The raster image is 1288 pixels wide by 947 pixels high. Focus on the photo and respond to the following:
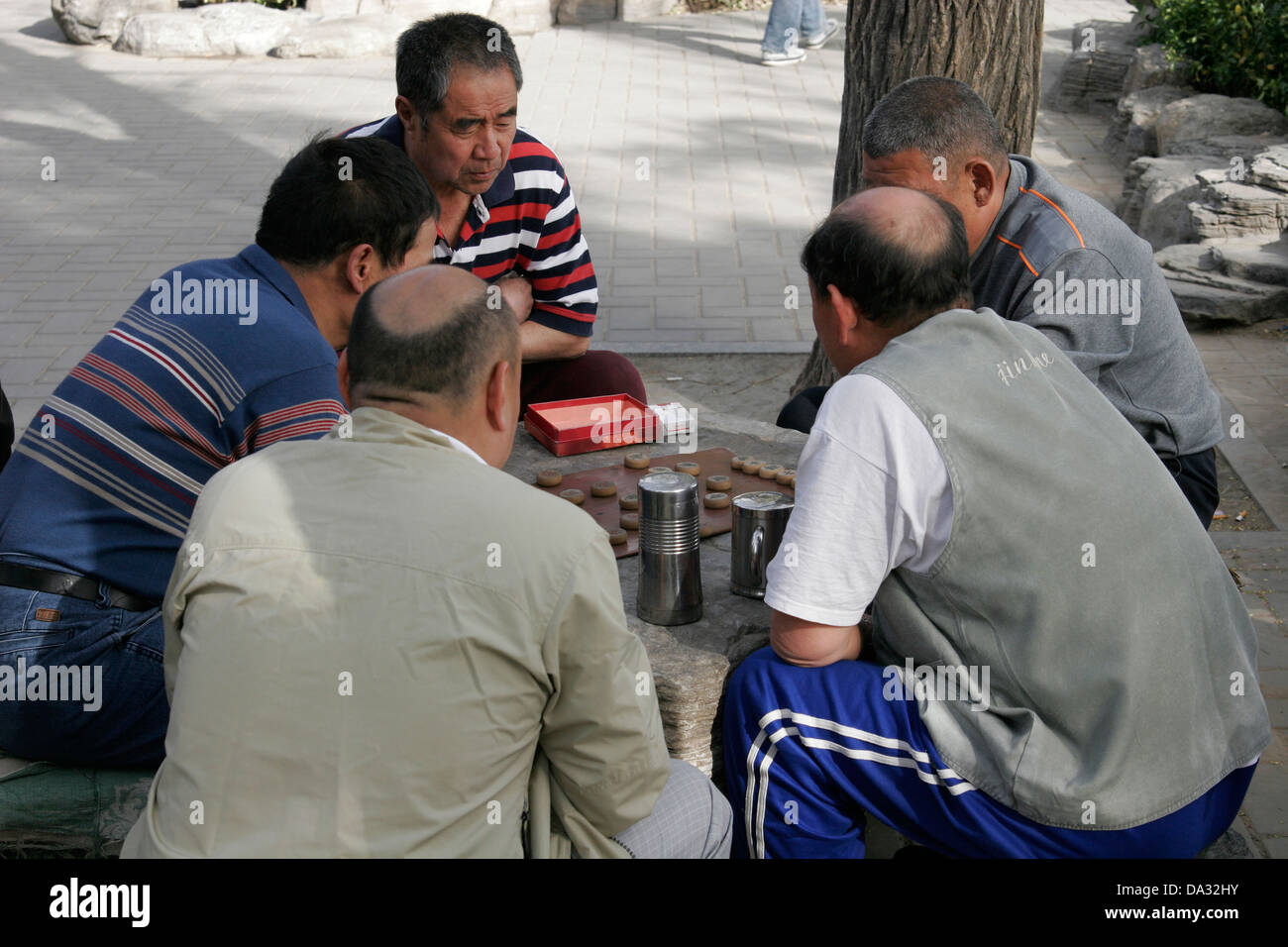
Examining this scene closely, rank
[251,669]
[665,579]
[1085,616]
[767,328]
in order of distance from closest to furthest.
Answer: [251,669] → [1085,616] → [665,579] → [767,328]

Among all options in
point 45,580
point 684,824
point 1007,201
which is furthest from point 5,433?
point 1007,201

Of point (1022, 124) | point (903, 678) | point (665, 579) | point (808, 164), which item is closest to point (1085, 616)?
point (903, 678)

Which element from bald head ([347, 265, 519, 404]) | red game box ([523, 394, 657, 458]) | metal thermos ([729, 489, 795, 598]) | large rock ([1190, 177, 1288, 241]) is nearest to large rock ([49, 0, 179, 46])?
large rock ([1190, 177, 1288, 241])

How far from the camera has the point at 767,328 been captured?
20.3ft

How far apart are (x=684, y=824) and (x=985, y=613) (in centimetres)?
61

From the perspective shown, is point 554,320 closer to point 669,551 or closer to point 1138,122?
point 669,551

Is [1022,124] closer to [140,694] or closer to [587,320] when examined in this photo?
[587,320]

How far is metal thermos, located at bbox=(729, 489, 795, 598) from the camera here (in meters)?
2.60

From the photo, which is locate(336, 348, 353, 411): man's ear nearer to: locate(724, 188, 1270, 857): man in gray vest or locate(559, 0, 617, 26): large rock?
locate(724, 188, 1270, 857): man in gray vest

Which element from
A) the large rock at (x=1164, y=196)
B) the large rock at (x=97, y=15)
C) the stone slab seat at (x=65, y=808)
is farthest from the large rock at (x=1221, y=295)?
the large rock at (x=97, y=15)

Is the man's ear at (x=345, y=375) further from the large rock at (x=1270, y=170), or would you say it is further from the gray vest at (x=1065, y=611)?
the large rock at (x=1270, y=170)

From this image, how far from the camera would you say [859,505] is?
85.4 inches

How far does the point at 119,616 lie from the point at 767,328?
166 inches

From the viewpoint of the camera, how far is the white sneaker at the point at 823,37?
445 inches
